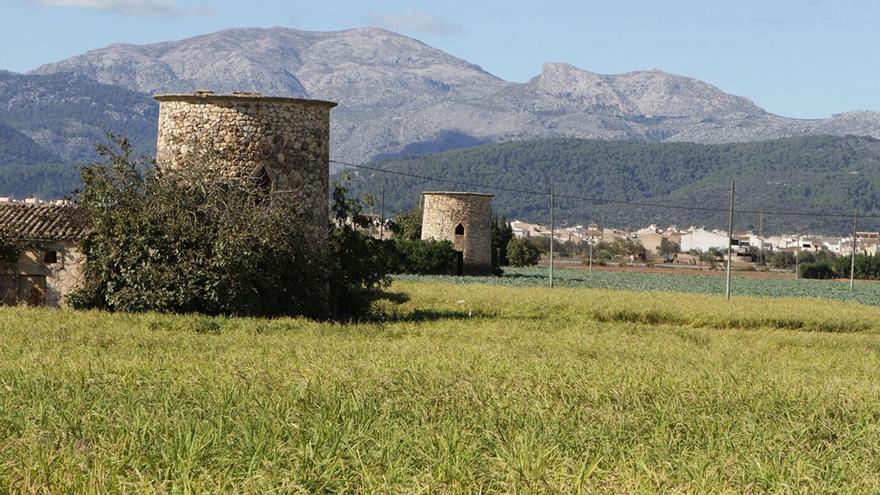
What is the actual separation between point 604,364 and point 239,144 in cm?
1425

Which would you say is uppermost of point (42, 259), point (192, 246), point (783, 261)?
point (192, 246)

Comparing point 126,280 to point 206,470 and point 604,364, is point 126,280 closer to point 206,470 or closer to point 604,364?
point 604,364

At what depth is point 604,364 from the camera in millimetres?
15836

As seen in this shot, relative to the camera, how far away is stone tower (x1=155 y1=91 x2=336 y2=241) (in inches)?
1088

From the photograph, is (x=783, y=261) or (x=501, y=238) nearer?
(x=501, y=238)

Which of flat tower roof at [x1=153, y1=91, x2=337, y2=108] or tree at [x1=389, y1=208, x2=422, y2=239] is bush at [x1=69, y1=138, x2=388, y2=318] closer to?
flat tower roof at [x1=153, y1=91, x2=337, y2=108]

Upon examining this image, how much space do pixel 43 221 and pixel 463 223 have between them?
3501 cm

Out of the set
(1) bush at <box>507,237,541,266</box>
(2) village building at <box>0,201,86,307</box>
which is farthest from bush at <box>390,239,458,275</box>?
(2) village building at <box>0,201,86,307</box>

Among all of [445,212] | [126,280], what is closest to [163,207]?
[126,280]

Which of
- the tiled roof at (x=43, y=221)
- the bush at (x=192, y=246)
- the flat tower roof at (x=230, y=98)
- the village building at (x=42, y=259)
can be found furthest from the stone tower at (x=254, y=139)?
the village building at (x=42, y=259)

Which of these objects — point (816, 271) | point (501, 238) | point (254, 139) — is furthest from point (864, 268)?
point (254, 139)

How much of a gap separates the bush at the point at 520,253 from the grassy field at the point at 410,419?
2874 inches

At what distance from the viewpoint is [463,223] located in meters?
62.1

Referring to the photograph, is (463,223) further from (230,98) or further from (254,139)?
(230,98)
